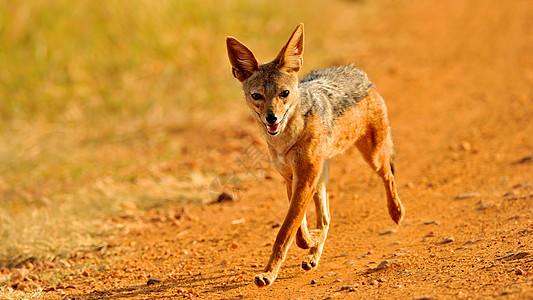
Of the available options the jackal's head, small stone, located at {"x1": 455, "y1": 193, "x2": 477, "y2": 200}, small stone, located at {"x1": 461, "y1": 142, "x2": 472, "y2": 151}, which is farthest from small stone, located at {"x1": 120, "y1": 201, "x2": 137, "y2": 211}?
small stone, located at {"x1": 461, "y1": 142, "x2": 472, "y2": 151}

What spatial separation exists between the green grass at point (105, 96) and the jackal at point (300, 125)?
8.15 feet

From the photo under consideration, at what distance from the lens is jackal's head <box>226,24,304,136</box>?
565 centimetres

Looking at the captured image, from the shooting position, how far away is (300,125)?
5844mm

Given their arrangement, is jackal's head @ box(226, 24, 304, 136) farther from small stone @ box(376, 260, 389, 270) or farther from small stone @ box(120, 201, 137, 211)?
small stone @ box(120, 201, 137, 211)

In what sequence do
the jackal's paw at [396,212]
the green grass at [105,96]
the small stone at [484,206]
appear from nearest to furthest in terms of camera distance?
the jackal's paw at [396,212] → the small stone at [484,206] → the green grass at [105,96]

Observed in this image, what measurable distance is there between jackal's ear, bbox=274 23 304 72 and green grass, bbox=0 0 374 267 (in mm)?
2831

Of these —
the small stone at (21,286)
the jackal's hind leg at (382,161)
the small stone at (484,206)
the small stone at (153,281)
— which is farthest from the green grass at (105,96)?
the small stone at (484,206)

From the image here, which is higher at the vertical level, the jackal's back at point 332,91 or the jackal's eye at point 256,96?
the jackal's eye at point 256,96

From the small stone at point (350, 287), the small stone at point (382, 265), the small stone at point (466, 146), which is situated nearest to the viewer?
the small stone at point (350, 287)

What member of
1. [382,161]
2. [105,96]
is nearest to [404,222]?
[382,161]

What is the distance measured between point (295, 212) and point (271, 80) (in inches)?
40.7

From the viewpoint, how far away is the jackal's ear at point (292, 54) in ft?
19.3

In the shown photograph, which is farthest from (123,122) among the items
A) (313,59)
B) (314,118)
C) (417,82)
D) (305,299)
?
(305,299)

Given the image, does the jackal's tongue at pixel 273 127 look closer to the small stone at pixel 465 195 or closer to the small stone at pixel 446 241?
the small stone at pixel 446 241
